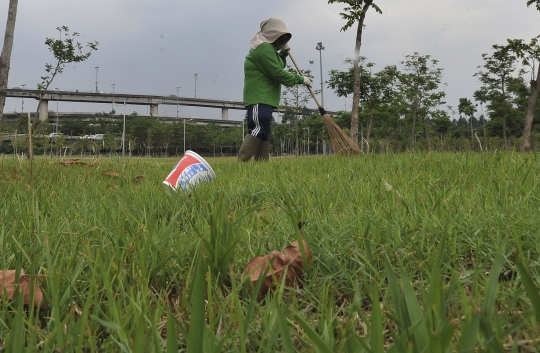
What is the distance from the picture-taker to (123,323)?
2.80 ft

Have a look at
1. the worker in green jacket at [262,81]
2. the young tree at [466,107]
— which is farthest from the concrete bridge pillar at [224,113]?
the worker in green jacket at [262,81]

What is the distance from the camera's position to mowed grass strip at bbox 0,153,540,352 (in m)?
0.67

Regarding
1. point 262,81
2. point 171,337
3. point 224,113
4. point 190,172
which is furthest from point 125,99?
point 171,337

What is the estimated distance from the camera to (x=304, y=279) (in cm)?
118

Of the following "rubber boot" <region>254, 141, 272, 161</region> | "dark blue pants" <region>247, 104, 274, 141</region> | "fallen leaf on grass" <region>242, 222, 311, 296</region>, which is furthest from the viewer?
"rubber boot" <region>254, 141, 272, 161</region>

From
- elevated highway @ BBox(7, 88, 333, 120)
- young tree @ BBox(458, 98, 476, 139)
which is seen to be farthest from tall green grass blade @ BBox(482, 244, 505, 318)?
elevated highway @ BBox(7, 88, 333, 120)

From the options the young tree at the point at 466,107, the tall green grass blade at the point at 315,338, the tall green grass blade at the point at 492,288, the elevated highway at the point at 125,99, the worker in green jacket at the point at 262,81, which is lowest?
the tall green grass blade at the point at 315,338

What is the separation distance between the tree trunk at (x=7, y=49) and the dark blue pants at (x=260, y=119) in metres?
3.50

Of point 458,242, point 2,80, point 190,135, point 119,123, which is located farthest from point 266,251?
point 119,123

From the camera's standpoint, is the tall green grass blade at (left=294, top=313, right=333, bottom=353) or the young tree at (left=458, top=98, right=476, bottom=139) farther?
the young tree at (left=458, top=98, right=476, bottom=139)

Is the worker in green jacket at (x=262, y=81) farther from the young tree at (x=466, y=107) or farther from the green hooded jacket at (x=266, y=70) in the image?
the young tree at (x=466, y=107)

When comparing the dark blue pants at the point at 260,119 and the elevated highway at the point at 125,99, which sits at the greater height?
the elevated highway at the point at 125,99

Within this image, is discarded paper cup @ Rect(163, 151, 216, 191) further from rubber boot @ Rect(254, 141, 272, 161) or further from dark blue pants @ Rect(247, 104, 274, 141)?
rubber boot @ Rect(254, 141, 272, 161)

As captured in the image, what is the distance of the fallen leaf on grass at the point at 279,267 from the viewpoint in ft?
3.58
